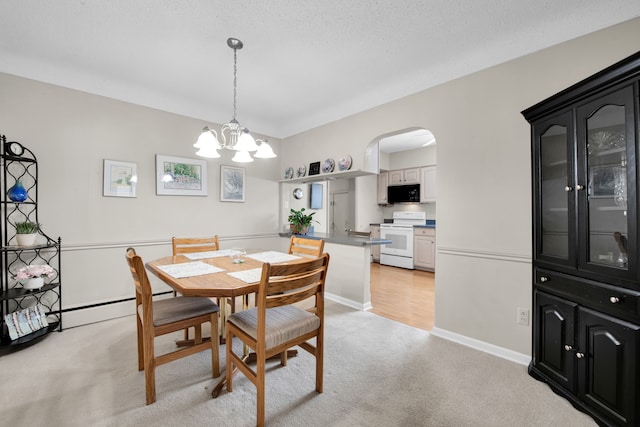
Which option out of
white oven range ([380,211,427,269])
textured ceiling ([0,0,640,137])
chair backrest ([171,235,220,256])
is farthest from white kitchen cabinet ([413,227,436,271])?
chair backrest ([171,235,220,256])

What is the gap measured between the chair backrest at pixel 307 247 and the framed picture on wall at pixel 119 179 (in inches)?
76.7

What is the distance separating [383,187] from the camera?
21.6ft

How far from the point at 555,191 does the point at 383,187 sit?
15.9 ft

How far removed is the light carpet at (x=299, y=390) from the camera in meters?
1.50

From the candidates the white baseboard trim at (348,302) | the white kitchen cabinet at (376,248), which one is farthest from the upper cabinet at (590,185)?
the white kitchen cabinet at (376,248)

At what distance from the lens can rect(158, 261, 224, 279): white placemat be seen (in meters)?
1.75

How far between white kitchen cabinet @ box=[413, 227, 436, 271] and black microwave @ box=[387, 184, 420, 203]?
30.4 inches

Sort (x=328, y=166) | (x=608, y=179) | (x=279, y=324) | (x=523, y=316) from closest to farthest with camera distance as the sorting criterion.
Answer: (x=608, y=179) < (x=279, y=324) < (x=523, y=316) < (x=328, y=166)

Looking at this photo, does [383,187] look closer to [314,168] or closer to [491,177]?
[314,168]

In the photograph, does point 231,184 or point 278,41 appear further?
point 231,184

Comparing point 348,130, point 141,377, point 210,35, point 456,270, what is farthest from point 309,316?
point 348,130

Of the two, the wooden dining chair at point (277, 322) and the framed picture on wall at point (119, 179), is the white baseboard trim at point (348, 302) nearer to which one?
the wooden dining chair at point (277, 322)

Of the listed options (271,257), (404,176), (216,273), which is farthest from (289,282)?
(404,176)

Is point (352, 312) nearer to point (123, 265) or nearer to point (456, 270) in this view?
point (456, 270)
